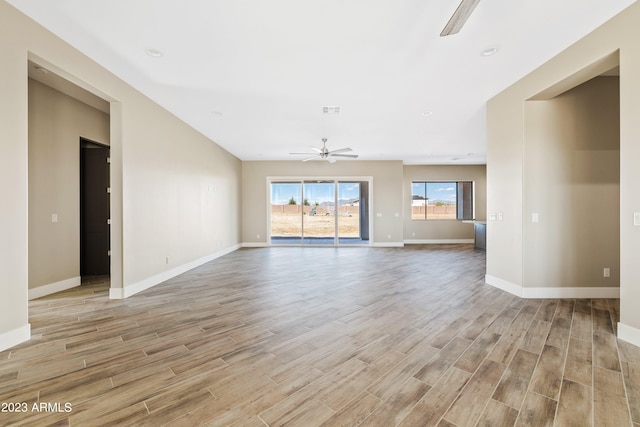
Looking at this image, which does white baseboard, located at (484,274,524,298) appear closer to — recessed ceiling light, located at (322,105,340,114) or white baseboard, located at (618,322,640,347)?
white baseboard, located at (618,322,640,347)

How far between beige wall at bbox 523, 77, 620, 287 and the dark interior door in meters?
6.90

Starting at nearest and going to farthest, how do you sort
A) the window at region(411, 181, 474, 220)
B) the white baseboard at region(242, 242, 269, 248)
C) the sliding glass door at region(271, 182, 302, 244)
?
the white baseboard at region(242, 242, 269, 248) < the sliding glass door at region(271, 182, 302, 244) < the window at region(411, 181, 474, 220)

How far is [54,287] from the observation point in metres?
3.98

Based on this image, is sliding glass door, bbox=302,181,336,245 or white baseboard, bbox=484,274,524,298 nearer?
white baseboard, bbox=484,274,524,298

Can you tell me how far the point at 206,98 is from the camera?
414 centimetres

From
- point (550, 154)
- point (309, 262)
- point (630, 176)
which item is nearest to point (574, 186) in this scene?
point (550, 154)

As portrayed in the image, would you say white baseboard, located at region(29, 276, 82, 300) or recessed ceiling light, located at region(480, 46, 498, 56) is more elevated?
recessed ceiling light, located at region(480, 46, 498, 56)

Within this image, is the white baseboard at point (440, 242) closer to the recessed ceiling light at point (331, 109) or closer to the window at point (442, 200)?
the window at point (442, 200)

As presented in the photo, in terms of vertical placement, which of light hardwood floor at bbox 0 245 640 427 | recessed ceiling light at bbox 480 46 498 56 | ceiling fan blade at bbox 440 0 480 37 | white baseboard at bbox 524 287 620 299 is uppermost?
recessed ceiling light at bbox 480 46 498 56

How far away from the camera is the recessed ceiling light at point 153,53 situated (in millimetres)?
2908

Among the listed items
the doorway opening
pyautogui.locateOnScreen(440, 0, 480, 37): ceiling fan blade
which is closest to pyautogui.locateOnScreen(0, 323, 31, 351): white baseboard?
the doorway opening

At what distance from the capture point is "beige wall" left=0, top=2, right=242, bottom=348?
7.59 feet

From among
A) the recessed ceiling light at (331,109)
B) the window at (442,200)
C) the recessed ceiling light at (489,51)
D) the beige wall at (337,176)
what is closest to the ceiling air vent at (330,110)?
the recessed ceiling light at (331,109)

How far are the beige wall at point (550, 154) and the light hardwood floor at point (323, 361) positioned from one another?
0.55 m
